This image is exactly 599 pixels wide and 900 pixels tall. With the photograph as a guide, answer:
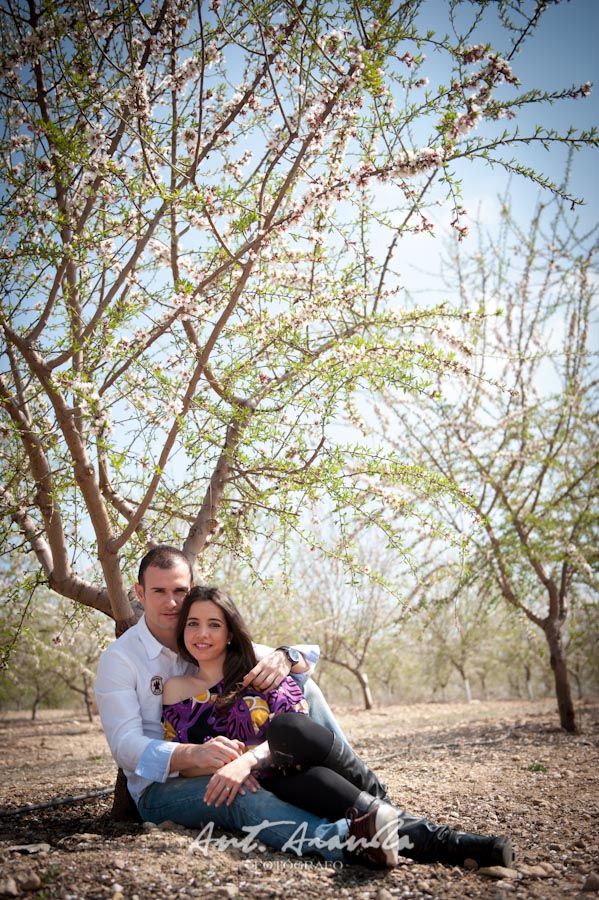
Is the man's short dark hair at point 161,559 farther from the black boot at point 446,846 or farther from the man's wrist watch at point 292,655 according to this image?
the black boot at point 446,846

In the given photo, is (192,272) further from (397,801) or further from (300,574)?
(300,574)

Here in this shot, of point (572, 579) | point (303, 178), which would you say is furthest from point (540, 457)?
point (303, 178)

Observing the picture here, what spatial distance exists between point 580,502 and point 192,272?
5764mm

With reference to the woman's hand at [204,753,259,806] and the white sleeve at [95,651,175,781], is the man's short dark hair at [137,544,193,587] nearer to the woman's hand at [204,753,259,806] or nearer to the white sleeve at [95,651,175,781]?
the white sleeve at [95,651,175,781]

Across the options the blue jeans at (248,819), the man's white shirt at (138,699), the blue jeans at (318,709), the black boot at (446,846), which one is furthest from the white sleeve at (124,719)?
the black boot at (446,846)

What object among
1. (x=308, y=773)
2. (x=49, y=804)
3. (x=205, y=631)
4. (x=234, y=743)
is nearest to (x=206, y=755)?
(x=234, y=743)

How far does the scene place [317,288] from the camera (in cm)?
439

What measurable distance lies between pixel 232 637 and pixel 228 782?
0.71 meters

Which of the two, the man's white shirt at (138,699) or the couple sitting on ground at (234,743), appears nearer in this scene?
the couple sitting on ground at (234,743)

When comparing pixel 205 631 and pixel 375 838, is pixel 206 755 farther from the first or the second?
pixel 375 838

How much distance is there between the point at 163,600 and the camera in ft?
10.1

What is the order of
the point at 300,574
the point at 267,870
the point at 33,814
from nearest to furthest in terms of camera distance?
the point at 267,870, the point at 33,814, the point at 300,574

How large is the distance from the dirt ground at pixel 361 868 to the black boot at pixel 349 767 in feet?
1.11

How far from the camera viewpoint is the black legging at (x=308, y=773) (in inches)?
93.9
